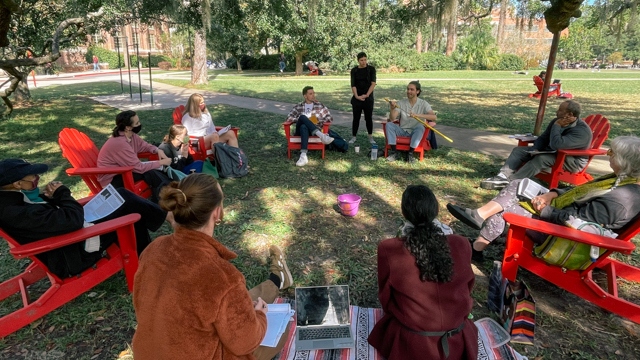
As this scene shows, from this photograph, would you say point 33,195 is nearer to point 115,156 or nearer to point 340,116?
point 115,156

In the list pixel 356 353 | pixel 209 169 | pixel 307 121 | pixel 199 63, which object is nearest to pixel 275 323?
pixel 356 353

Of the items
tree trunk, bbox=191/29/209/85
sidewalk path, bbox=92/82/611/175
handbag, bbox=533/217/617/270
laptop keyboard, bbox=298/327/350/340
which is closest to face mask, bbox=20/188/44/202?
laptop keyboard, bbox=298/327/350/340

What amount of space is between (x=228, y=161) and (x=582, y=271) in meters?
4.21

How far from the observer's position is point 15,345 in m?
2.39

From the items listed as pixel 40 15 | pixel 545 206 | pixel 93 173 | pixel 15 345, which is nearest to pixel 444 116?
pixel 545 206

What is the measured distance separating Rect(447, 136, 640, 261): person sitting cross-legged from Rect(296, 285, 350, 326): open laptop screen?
1.45 metres

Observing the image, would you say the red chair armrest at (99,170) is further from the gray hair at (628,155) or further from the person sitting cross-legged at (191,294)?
the gray hair at (628,155)

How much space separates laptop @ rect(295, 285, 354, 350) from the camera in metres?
2.31

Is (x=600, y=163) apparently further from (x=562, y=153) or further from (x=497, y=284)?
(x=497, y=284)

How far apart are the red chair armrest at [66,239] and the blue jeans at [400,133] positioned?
414 centimetres

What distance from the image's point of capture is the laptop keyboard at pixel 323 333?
2.35 m

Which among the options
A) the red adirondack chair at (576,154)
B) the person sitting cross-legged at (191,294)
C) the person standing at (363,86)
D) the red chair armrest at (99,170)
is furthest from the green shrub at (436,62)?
the person sitting cross-legged at (191,294)

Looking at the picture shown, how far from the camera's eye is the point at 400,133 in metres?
5.88

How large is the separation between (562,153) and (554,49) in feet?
8.42
